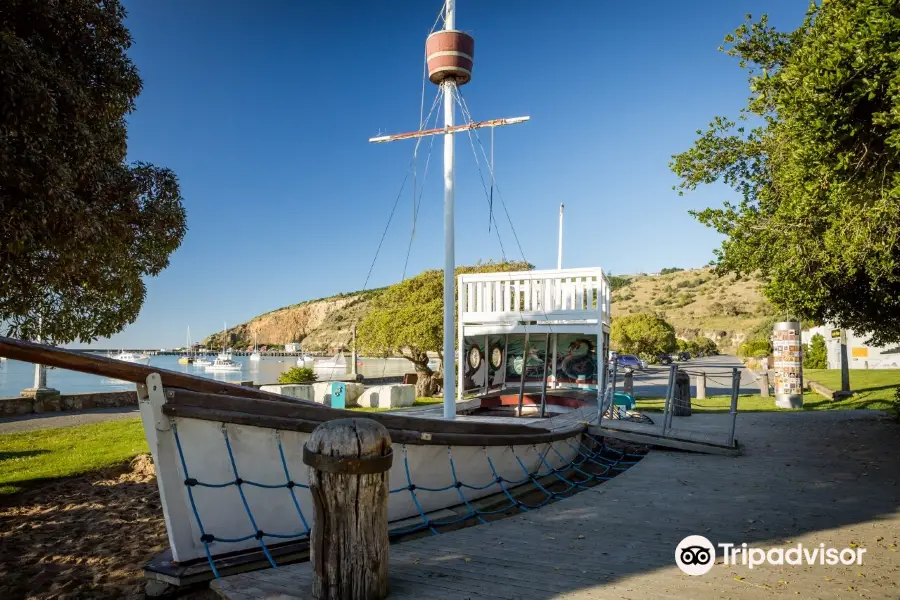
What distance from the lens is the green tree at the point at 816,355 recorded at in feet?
110

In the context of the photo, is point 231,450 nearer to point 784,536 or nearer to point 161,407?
point 161,407

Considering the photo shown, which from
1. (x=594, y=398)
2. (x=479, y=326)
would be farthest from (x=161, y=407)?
(x=594, y=398)

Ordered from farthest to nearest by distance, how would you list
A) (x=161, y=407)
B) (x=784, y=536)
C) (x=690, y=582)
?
1. (x=784, y=536)
2. (x=161, y=407)
3. (x=690, y=582)

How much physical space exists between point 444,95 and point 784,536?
8.38m

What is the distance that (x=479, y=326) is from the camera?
1306cm

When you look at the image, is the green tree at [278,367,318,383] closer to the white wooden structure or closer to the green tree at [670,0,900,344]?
the white wooden structure

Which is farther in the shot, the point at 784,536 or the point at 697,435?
the point at 697,435

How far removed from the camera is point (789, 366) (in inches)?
648

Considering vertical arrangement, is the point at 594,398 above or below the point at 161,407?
below

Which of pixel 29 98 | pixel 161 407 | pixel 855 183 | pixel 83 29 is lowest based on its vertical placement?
pixel 161 407

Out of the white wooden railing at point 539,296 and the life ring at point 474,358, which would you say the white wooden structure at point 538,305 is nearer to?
the white wooden railing at point 539,296

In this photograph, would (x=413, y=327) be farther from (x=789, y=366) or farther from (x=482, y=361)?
(x=789, y=366)

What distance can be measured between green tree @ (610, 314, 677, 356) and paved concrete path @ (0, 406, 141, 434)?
44510mm

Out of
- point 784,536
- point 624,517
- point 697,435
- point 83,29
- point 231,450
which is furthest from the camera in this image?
point 697,435
